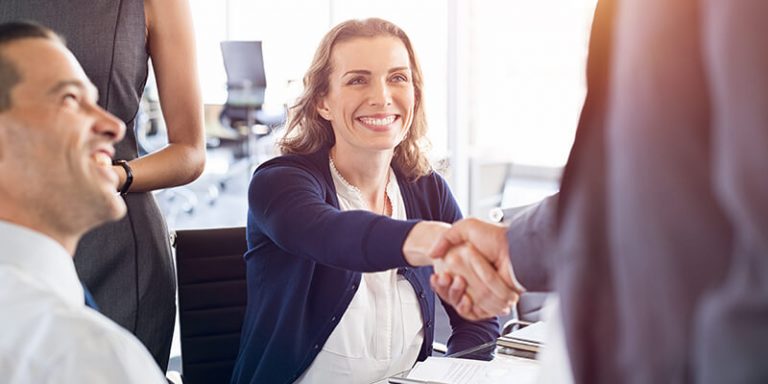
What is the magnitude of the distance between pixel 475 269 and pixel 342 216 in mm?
342

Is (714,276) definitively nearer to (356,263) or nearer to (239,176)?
(356,263)

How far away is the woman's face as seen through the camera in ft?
7.50

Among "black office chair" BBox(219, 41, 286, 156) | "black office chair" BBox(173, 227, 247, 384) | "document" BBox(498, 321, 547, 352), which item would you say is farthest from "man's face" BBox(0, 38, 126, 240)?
"black office chair" BBox(219, 41, 286, 156)

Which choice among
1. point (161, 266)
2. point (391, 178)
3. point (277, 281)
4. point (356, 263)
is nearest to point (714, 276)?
point (356, 263)

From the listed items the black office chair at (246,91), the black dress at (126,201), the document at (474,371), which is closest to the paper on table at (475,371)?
the document at (474,371)

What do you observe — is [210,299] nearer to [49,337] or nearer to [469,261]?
[469,261]

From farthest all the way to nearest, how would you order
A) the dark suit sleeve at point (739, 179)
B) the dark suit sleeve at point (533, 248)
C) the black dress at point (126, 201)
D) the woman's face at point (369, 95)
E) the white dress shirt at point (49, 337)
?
the woman's face at point (369, 95), the black dress at point (126, 201), the dark suit sleeve at point (533, 248), the white dress shirt at point (49, 337), the dark suit sleeve at point (739, 179)

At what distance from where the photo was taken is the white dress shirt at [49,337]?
1.00 m

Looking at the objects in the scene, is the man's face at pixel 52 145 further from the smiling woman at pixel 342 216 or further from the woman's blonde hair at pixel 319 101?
the woman's blonde hair at pixel 319 101

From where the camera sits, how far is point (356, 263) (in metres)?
1.68

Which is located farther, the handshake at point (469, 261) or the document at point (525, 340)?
the document at point (525, 340)

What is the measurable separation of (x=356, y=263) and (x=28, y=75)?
0.71 meters

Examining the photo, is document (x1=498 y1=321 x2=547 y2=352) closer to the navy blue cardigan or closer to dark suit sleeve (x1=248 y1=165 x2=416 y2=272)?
the navy blue cardigan

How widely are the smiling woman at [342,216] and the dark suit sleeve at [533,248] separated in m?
0.49
